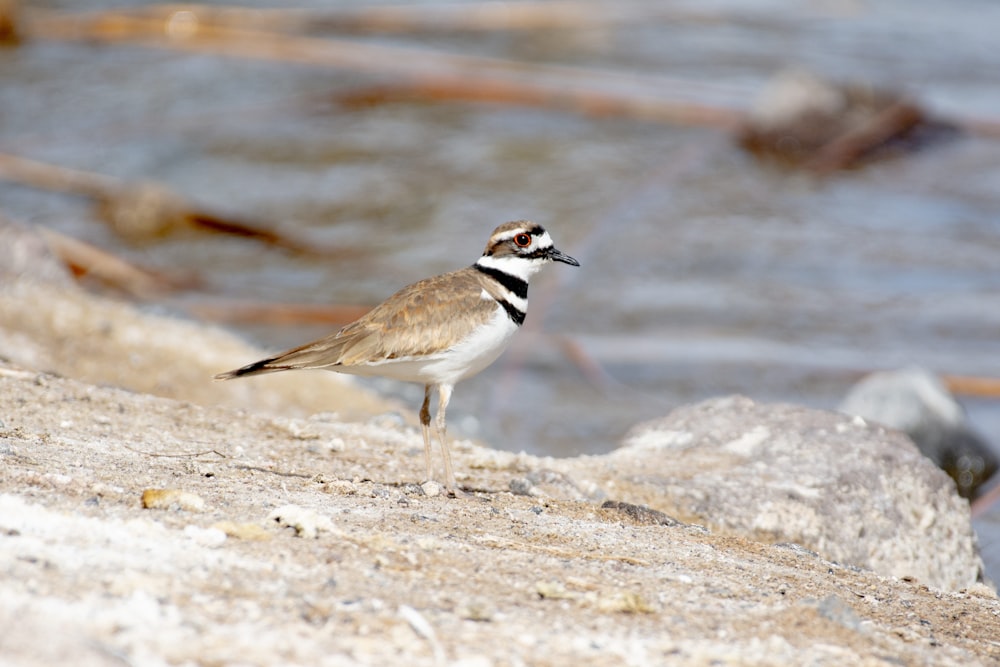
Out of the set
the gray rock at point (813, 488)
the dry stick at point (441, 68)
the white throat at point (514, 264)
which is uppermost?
the white throat at point (514, 264)

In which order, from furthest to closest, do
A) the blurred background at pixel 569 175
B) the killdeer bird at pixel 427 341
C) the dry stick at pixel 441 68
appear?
1. the dry stick at pixel 441 68
2. the blurred background at pixel 569 175
3. the killdeer bird at pixel 427 341

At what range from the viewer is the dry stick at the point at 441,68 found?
1235cm

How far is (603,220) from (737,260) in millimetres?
1238

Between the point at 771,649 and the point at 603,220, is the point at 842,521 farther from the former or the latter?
the point at 603,220

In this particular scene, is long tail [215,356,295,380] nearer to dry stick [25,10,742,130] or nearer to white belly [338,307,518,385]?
white belly [338,307,518,385]

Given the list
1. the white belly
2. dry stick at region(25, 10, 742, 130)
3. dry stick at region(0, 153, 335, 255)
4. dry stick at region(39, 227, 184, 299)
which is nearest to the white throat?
the white belly

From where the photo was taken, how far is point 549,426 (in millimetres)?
6906

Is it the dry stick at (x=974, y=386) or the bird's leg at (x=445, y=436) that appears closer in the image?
the bird's leg at (x=445, y=436)

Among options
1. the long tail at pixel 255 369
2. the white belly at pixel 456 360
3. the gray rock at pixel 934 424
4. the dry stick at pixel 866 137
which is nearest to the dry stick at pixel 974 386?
the gray rock at pixel 934 424

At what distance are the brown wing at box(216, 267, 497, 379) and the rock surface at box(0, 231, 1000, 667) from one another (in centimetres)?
36

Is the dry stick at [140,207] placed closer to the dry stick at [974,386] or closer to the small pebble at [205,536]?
the dry stick at [974,386]

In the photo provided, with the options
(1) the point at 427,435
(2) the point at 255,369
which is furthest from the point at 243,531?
(1) the point at 427,435

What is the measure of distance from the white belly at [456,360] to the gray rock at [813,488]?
1.98 ft

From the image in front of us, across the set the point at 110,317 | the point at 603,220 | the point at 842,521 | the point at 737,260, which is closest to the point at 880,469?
the point at 842,521
